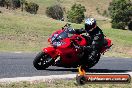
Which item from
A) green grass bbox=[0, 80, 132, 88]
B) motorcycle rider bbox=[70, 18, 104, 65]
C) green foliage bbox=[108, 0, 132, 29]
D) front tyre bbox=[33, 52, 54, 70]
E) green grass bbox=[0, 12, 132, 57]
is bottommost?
green foliage bbox=[108, 0, 132, 29]

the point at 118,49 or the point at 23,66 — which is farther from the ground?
the point at 23,66

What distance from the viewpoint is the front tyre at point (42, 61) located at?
1327 cm

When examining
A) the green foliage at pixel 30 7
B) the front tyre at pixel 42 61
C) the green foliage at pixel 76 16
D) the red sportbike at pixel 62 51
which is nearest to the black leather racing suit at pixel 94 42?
the red sportbike at pixel 62 51

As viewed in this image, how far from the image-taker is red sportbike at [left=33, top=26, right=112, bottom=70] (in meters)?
13.3

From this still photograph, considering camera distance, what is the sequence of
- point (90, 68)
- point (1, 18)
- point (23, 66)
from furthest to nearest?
point (1, 18) → point (90, 68) → point (23, 66)

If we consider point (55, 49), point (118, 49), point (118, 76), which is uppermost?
point (118, 76)

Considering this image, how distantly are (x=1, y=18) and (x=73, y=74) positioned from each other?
35.9m

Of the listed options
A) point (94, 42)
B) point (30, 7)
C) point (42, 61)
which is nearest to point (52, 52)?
point (42, 61)

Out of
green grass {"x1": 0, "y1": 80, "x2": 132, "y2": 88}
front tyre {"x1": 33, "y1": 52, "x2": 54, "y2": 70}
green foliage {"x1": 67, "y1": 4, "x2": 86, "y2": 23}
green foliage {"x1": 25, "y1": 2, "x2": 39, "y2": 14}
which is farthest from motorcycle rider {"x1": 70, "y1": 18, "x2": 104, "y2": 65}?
green foliage {"x1": 25, "y1": 2, "x2": 39, "y2": 14}

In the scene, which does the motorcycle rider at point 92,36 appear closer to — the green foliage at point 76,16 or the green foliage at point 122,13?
the green foliage at point 122,13

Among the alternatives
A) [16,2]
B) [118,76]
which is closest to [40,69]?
[118,76]

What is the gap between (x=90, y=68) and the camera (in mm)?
14875

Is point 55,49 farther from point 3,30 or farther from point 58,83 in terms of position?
point 3,30

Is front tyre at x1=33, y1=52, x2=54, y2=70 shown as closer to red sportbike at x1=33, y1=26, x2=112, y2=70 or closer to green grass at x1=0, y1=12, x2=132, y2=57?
red sportbike at x1=33, y1=26, x2=112, y2=70
